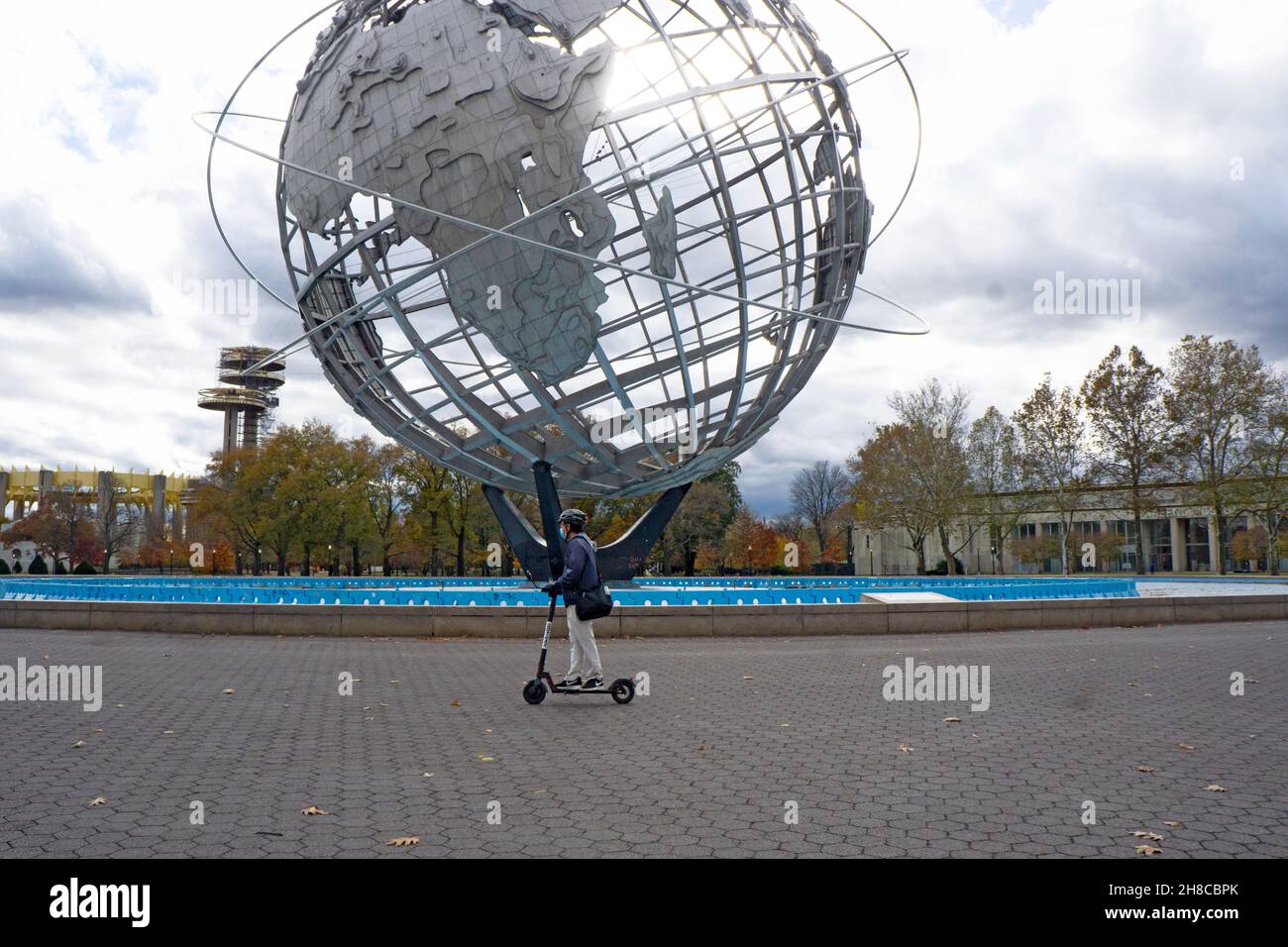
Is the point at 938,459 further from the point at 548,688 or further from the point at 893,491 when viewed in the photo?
the point at 548,688

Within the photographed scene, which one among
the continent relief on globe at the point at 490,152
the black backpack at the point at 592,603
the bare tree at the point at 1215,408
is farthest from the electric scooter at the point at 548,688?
the bare tree at the point at 1215,408

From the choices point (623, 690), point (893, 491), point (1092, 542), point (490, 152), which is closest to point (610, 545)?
point (490, 152)

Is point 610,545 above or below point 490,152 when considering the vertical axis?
below

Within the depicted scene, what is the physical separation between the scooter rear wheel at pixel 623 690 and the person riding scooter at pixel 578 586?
0.14m

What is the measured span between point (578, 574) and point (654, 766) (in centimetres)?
261

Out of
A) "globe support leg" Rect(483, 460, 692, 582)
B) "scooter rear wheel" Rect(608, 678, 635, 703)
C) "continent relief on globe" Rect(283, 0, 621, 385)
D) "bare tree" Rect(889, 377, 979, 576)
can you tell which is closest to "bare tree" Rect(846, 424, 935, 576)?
"bare tree" Rect(889, 377, 979, 576)

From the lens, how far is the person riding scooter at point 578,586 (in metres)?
8.29

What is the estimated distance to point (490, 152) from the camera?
1400cm

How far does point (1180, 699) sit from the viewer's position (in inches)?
339

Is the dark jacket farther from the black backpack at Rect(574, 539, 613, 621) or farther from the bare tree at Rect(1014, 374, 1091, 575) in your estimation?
the bare tree at Rect(1014, 374, 1091, 575)

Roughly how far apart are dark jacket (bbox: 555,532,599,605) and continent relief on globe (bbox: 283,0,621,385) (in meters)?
6.78

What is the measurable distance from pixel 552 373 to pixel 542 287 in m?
1.51

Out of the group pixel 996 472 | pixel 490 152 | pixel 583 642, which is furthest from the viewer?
pixel 996 472

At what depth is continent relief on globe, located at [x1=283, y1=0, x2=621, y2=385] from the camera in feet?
45.3
